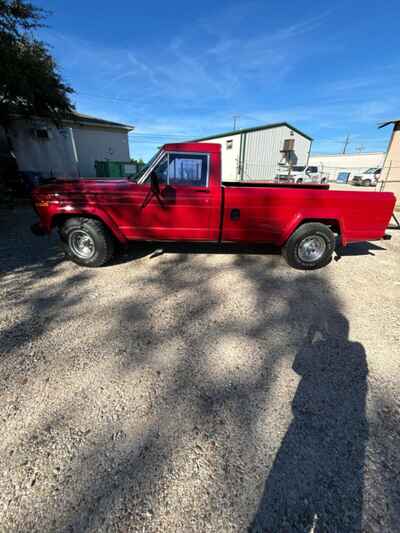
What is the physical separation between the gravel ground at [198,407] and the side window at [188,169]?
5.40ft

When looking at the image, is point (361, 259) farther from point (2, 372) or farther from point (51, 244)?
point (51, 244)

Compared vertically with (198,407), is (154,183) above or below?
above

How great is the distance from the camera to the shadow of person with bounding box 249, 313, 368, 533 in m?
1.24

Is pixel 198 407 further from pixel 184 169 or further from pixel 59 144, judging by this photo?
pixel 59 144

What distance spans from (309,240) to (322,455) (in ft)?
10.6

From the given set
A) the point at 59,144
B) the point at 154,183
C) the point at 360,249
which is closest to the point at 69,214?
the point at 154,183

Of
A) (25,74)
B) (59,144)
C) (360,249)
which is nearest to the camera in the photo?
(360,249)

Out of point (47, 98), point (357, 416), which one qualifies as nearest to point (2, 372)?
point (357, 416)

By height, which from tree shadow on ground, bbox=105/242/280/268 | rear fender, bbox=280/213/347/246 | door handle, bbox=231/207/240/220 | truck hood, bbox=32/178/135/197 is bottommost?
tree shadow on ground, bbox=105/242/280/268

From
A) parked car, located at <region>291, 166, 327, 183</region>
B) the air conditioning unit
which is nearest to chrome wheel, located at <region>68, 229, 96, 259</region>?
the air conditioning unit

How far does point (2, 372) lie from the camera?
2.06 meters

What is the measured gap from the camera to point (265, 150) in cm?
2247

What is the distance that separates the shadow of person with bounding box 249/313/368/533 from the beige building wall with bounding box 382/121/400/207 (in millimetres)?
10608

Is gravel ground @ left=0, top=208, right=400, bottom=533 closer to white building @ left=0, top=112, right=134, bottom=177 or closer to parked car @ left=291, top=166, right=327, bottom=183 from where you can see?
white building @ left=0, top=112, right=134, bottom=177
